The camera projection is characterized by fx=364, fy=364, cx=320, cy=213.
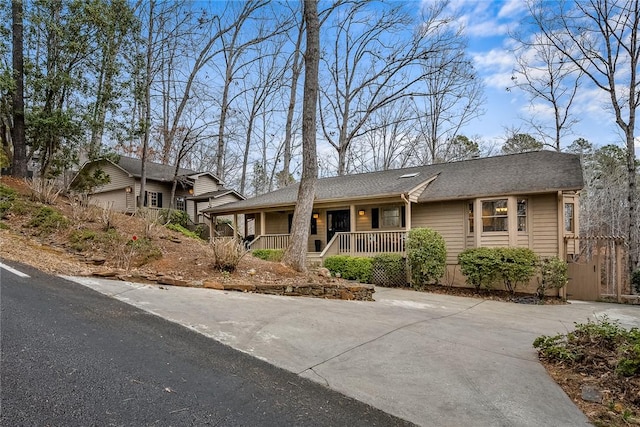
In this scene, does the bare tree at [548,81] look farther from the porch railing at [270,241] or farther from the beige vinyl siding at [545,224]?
the porch railing at [270,241]

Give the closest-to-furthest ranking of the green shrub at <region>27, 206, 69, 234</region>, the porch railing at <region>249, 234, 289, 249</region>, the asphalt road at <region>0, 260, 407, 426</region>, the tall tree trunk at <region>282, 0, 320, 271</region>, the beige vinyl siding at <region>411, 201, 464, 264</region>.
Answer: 1. the asphalt road at <region>0, 260, 407, 426</region>
2. the green shrub at <region>27, 206, 69, 234</region>
3. the tall tree trunk at <region>282, 0, 320, 271</region>
4. the beige vinyl siding at <region>411, 201, 464, 264</region>
5. the porch railing at <region>249, 234, 289, 249</region>

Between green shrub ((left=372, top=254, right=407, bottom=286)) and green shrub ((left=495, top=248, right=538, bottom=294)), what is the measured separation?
115 inches

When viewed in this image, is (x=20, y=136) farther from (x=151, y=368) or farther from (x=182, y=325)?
(x=151, y=368)

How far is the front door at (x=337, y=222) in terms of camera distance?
16.0m

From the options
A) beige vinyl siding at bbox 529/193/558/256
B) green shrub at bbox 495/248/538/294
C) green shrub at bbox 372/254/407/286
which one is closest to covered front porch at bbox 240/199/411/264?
green shrub at bbox 372/254/407/286

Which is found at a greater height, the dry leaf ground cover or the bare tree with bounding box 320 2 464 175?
the bare tree with bounding box 320 2 464 175

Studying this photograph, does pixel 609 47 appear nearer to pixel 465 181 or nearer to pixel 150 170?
pixel 465 181

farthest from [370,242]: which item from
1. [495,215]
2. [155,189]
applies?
[155,189]

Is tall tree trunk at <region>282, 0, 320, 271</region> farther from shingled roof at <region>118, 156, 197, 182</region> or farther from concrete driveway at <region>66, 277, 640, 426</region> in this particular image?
shingled roof at <region>118, 156, 197, 182</region>

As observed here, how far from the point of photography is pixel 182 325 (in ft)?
13.8

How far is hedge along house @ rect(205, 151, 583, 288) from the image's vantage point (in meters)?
11.7

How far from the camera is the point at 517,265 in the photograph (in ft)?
34.7

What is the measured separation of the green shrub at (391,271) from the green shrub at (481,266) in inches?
73.8

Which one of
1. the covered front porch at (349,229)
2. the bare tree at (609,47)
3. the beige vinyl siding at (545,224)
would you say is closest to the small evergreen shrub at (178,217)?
the covered front porch at (349,229)
